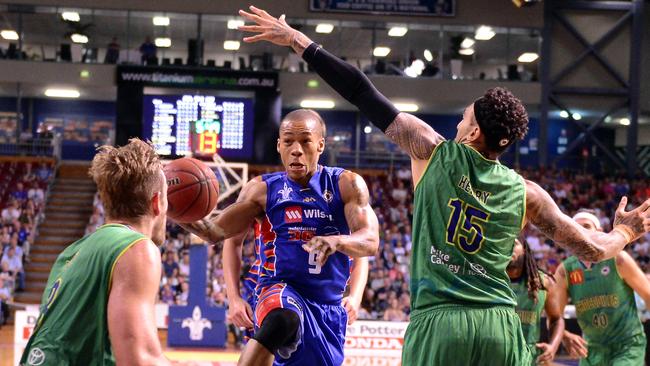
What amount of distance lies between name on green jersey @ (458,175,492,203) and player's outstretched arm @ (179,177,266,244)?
201 centimetres

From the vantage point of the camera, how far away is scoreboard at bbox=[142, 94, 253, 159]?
20.6 meters

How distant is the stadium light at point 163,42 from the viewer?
95.7ft

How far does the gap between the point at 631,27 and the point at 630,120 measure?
2983 millimetres

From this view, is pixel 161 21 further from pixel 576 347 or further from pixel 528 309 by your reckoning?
pixel 576 347

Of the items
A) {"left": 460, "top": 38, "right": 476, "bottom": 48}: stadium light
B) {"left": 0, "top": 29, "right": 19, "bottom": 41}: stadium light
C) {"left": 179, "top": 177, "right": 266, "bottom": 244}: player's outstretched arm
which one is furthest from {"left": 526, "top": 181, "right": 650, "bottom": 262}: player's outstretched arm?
{"left": 0, "top": 29, "right": 19, "bottom": 41}: stadium light

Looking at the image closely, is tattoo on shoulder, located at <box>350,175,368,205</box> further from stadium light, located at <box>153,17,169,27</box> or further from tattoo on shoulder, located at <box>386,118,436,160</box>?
stadium light, located at <box>153,17,169,27</box>

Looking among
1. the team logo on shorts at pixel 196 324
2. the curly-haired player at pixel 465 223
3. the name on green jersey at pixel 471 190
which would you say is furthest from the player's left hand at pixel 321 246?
the team logo on shorts at pixel 196 324

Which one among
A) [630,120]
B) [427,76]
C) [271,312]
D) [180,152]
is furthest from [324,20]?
[271,312]

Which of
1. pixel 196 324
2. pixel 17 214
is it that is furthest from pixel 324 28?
pixel 196 324

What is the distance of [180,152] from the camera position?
2041 cm

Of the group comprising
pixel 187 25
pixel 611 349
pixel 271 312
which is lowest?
pixel 611 349

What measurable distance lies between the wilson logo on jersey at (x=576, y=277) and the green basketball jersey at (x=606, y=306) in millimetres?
11

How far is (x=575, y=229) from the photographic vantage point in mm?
4414

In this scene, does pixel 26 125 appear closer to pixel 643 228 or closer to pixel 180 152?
pixel 180 152
